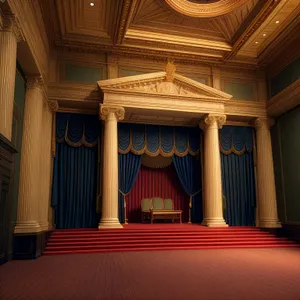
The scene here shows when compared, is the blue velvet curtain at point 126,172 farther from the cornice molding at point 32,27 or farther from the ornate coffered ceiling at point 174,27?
the cornice molding at point 32,27

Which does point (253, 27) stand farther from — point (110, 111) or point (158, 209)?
point (158, 209)

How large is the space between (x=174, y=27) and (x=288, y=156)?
16.3ft

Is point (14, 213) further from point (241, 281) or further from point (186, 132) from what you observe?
point (186, 132)

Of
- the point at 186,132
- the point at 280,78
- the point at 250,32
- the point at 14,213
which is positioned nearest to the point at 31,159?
the point at 14,213

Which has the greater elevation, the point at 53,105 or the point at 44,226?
the point at 53,105

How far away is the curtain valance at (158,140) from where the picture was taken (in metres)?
10.1

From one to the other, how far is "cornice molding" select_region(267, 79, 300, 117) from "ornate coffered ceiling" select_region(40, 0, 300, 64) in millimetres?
1359

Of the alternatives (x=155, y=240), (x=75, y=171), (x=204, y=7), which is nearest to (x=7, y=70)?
(x=75, y=171)

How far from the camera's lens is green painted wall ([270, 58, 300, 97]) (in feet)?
29.2

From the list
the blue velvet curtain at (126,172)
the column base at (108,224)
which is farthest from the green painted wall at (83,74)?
the column base at (108,224)

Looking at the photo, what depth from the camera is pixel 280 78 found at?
970 centimetres

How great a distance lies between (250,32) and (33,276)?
25.5ft

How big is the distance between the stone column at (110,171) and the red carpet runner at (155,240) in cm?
41

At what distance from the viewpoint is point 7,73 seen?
5.06 m
